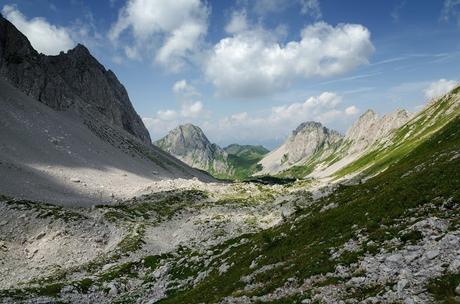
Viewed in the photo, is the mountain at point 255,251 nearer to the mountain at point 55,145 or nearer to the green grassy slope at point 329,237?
the green grassy slope at point 329,237

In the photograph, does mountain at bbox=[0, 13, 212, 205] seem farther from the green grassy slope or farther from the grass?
the grass

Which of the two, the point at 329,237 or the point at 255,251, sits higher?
the point at 329,237

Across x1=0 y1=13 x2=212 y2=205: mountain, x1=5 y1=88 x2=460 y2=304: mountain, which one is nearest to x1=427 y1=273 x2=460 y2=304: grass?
x1=5 y1=88 x2=460 y2=304: mountain

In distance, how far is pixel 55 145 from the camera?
115 m

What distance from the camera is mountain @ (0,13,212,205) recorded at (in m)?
85.9

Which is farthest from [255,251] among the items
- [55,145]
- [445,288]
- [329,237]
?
[55,145]

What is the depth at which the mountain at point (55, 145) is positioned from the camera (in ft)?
282

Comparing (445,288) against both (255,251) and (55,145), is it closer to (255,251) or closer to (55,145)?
(255,251)

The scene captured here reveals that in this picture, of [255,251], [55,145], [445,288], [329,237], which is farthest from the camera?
[55,145]

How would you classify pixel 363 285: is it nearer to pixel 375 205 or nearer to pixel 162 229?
pixel 375 205

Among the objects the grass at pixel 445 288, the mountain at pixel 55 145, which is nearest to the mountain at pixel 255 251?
the grass at pixel 445 288

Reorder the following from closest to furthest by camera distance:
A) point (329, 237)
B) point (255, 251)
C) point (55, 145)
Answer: point (329, 237)
point (255, 251)
point (55, 145)

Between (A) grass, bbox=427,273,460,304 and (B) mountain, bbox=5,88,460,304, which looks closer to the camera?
(A) grass, bbox=427,273,460,304

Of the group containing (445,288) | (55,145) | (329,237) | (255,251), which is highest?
(55,145)
